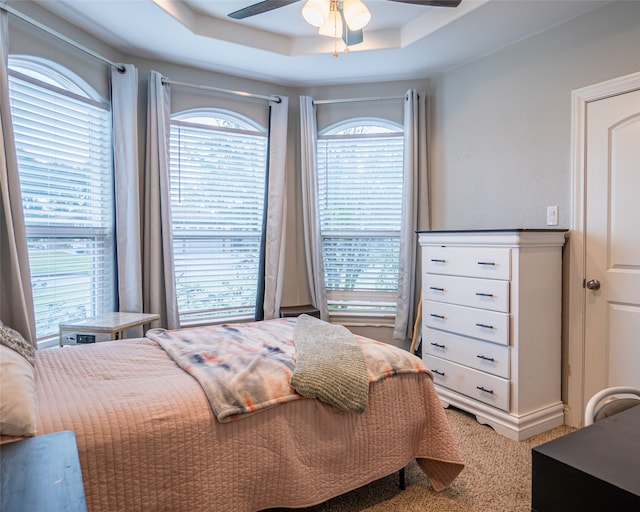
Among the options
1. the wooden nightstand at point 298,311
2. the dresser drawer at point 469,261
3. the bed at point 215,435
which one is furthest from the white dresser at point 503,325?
the wooden nightstand at point 298,311

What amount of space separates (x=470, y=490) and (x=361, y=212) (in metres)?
2.40

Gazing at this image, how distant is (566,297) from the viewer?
8.54 ft

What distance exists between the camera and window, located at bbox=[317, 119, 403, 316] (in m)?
3.71

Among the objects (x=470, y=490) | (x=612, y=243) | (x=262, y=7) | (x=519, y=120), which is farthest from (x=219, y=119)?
(x=470, y=490)

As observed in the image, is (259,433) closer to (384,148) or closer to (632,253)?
(632,253)

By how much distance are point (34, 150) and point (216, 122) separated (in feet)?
4.74

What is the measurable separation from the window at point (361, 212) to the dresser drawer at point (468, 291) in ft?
2.84

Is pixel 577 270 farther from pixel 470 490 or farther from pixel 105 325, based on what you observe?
pixel 105 325

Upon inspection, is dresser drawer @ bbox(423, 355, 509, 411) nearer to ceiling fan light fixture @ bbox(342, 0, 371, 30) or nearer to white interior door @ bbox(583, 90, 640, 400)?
white interior door @ bbox(583, 90, 640, 400)

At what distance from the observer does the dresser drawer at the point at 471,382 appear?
244cm

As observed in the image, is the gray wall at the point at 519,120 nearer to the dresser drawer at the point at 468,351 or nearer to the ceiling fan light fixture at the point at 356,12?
the dresser drawer at the point at 468,351

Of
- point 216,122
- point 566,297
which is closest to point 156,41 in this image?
point 216,122

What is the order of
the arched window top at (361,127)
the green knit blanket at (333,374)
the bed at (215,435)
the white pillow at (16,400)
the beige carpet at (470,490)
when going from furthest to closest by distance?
1. the arched window top at (361,127)
2. the beige carpet at (470,490)
3. the green knit blanket at (333,374)
4. the bed at (215,435)
5. the white pillow at (16,400)

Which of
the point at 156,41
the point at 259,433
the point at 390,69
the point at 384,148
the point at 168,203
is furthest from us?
the point at 384,148
